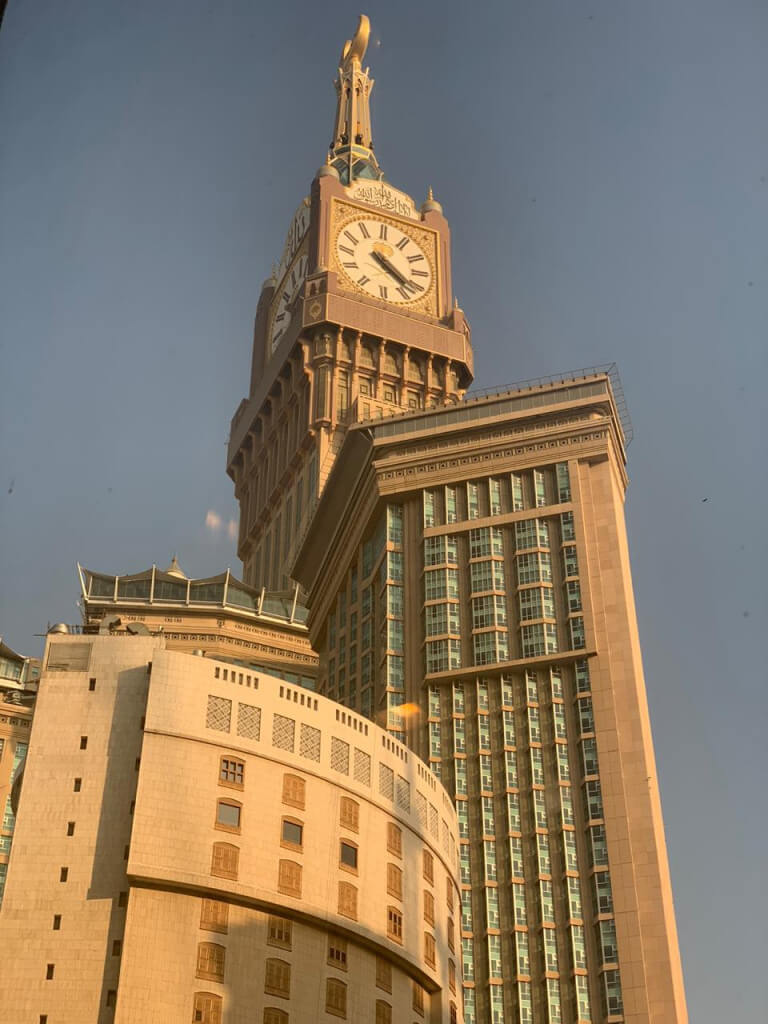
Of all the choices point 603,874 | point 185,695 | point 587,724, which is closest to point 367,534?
point 587,724

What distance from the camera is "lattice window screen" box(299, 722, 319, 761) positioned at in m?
71.6

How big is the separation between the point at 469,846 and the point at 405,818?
54.4 feet

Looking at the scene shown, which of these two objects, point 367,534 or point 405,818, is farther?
point 367,534

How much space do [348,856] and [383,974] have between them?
18.9ft

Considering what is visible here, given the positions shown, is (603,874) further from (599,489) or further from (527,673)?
(599,489)

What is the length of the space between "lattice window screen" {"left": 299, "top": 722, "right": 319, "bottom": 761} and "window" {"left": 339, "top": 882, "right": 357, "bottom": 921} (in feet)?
21.4

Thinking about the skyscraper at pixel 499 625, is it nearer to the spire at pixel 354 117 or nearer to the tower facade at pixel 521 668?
the tower facade at pixel 521 668

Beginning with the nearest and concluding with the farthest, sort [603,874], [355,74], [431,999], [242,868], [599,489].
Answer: [242,868] < [431,999] < [603,874] < [599,489] < [355,74]

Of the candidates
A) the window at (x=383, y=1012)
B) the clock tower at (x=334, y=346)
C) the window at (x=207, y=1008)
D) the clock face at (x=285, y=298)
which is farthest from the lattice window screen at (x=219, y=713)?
the clock face at (x=285, y=298)

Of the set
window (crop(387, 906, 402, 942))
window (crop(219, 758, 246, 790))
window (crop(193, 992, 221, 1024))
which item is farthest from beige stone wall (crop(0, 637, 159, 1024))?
window (crop(387, 906, 402, 942))

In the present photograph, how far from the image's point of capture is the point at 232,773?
6894 cm

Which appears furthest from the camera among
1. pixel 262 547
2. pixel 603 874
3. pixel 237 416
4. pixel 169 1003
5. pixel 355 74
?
pixel 355 74

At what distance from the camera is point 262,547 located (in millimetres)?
143875

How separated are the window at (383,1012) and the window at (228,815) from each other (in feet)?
34.2
